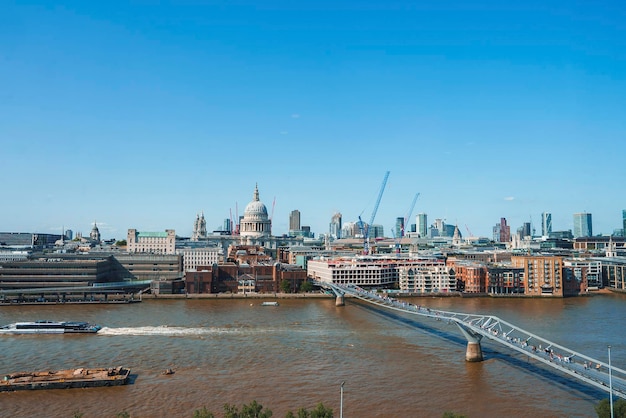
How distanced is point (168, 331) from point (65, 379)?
9600 mm

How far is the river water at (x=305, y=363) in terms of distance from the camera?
1698 cm

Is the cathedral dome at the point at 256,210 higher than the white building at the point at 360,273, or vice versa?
the cathedral dome at the point at 256,210

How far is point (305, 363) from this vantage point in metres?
21.7

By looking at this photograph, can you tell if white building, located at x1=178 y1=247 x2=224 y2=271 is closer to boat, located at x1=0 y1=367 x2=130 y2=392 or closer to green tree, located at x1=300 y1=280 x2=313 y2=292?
green tree, located at x1=300 y1=280 x2=313 y2=292

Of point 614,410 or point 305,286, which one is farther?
point 305,286

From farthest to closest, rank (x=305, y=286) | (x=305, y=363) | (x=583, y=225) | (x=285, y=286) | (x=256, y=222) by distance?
(x=583, y=225), (x=256, y=222), (x=305, y=286), (x=285, y=286), (x=305, y=363)

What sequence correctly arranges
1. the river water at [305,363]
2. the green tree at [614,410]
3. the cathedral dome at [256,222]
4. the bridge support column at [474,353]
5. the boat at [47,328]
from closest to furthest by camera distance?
the green tree at [614,410], the river water at [305,363], the bridge support column at [474,353], the boat at [47,328], the cathedral dome at [256,222]

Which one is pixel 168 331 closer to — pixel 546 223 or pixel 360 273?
pixel 360 273

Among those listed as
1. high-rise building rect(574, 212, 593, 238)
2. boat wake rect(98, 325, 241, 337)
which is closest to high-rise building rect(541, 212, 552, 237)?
high-rise building rect(574, 212, 593, 238)

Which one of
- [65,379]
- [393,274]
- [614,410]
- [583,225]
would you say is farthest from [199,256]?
[583,225]

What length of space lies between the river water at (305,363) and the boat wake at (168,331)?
0.10 meters

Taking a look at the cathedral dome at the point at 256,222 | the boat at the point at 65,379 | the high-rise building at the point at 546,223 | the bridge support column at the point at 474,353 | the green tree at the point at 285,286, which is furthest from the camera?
the high-rise building at the point at 546,223

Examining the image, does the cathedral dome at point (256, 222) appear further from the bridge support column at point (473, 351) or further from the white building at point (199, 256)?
the bridge support column at point (473, 351)

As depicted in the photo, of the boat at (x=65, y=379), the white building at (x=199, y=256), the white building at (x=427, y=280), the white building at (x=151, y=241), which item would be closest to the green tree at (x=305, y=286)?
the white building at (x=427, y=280)
